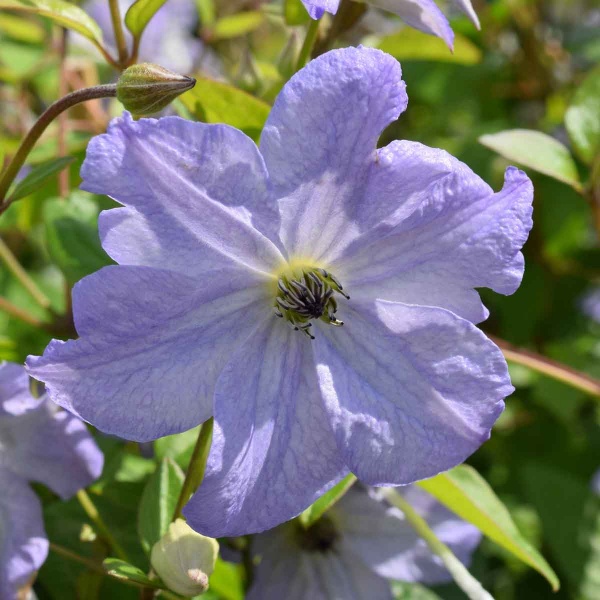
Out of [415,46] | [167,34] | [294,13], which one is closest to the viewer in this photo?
[294,13]

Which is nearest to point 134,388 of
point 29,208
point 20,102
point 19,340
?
point 19,340

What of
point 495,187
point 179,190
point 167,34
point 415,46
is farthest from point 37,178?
point 167,34

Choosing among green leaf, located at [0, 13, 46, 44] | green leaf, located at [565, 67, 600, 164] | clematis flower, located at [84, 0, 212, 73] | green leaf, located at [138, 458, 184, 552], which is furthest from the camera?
clematis flower, located at [84, 0, 212, 73]

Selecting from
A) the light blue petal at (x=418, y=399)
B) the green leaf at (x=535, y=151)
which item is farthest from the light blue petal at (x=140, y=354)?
the green leaf at (x=535, y=151)

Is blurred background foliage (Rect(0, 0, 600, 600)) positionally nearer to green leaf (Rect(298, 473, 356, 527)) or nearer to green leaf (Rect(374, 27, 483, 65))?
green leaf (Rect(374, 27, 483, 65))

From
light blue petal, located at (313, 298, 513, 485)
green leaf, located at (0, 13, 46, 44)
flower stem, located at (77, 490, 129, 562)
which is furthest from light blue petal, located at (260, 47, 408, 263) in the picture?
green leaf, located at (0, 13, 46, 44)

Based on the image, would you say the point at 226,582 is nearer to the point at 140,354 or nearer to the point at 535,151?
the point at 140,354

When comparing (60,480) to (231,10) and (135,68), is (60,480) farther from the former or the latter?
(231,10)

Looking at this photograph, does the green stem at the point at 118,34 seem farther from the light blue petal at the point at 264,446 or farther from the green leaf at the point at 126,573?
the green leaf at the point at 126,573
